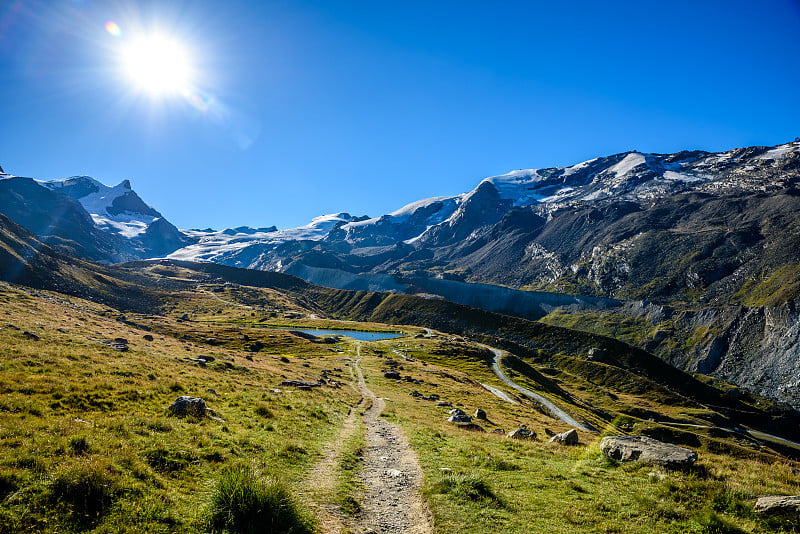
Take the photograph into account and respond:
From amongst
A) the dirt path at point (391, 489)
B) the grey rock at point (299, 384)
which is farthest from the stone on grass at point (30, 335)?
the dirt path at point (391, 489)

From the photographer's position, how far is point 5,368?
72.4 feet

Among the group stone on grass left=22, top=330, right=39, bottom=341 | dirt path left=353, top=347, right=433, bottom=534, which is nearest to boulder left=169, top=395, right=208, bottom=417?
dirt path left=353, top=347, right=433, bottom=534

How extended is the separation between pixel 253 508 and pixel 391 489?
7718mm

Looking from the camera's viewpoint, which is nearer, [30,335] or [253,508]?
[253,508]

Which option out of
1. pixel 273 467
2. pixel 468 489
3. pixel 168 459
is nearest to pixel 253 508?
pixel 168 459

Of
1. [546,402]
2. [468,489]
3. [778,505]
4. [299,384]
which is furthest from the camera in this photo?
[546,402]

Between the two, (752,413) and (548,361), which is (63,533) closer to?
(548,361)

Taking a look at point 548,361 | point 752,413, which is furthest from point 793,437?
point 548,361

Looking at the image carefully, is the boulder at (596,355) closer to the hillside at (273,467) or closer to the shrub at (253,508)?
the hillside at (273,467)

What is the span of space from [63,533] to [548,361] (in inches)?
7939

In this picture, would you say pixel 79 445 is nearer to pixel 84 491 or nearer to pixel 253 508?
pixel 84 491

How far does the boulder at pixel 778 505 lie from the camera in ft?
38.1

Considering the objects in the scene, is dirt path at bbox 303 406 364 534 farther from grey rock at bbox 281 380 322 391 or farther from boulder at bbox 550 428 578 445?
grey rock at bbox 281 380 322 391

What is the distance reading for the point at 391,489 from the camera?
1577 centimetres
